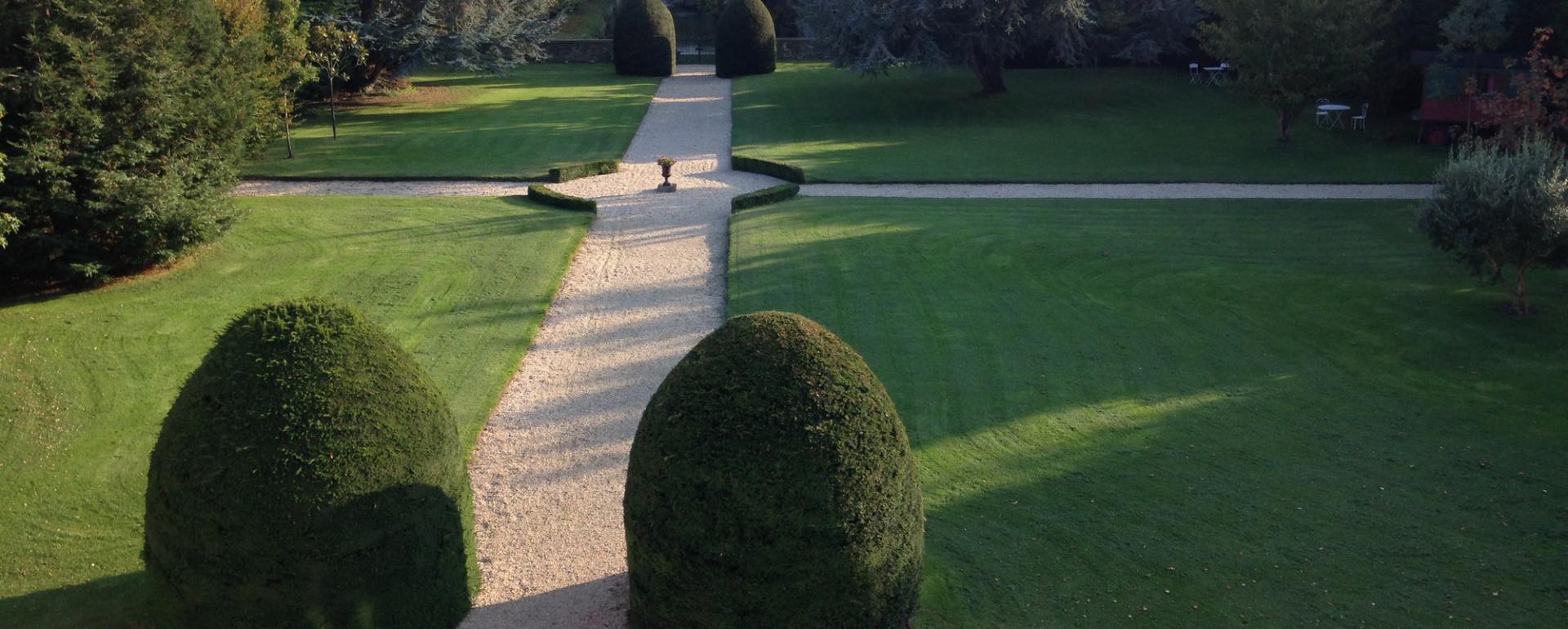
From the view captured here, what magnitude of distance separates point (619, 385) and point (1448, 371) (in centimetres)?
917

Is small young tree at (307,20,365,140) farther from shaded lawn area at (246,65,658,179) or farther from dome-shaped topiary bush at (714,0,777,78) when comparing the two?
dome-shaped topiary bush at (714,0,777,78)

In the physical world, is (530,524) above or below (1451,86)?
below

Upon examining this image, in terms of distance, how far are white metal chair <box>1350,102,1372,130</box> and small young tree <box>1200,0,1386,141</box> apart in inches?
98.1

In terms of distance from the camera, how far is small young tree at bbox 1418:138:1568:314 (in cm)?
1281

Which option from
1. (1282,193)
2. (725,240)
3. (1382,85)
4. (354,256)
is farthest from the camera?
(1382,85)

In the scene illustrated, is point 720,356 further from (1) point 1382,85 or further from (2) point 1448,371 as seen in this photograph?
(1) point 1382,85

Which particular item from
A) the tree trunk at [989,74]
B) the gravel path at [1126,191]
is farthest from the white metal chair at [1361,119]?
the tree trunk at [989,74]

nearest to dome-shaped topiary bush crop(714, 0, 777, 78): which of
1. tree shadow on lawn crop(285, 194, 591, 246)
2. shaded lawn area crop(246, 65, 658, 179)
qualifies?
shaded lawn area crop(246, 65, 658, 179)

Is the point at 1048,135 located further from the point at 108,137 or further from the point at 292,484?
the point at 292,484

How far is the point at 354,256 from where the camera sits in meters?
16.9

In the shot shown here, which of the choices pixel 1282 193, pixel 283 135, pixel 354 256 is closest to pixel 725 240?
pixel 354 256

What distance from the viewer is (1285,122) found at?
88.2 feet

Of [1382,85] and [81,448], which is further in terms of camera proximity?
[1382,85]

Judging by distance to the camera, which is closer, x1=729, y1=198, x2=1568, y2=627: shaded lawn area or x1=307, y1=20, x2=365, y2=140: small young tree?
x1=729, y1=198, x2=1568, y2=627: shaded lawn area
